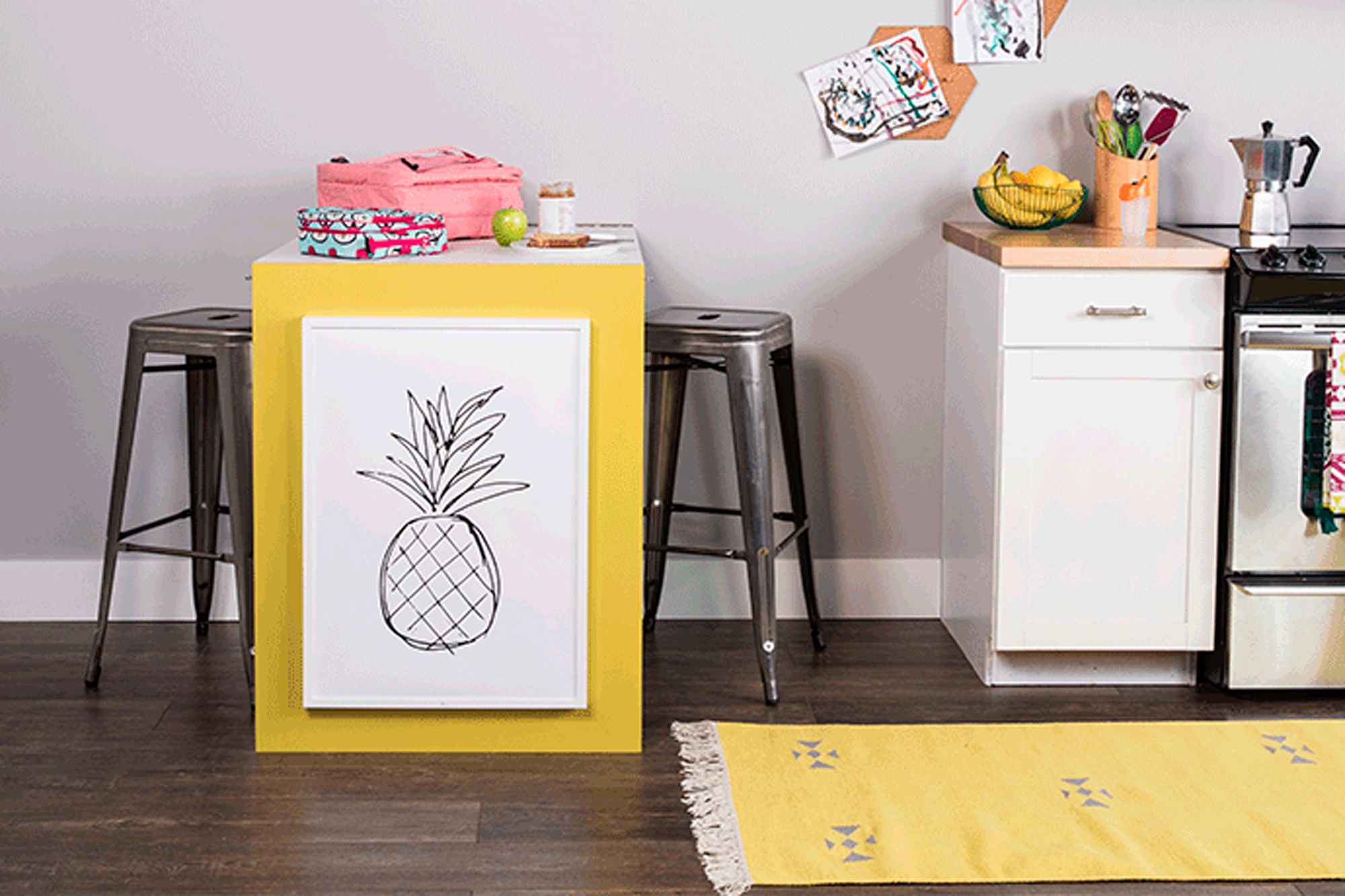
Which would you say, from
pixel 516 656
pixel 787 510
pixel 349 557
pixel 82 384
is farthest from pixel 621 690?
pixel 82 384

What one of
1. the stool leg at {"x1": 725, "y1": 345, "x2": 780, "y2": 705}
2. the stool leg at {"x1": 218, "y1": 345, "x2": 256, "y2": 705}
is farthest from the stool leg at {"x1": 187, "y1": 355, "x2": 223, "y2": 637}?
Result: the stool leg at {"x1": 725, "y1": 345, "x2": 780, "y2": 705}

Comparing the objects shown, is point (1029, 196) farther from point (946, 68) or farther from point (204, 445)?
point (204, 445)

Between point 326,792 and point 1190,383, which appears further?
point 1190,383

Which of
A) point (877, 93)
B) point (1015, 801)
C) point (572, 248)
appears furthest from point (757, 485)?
point (877, 93)

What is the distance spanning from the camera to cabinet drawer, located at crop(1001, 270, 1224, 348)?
2.80 m

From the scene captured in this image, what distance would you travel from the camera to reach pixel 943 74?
10.7 feet

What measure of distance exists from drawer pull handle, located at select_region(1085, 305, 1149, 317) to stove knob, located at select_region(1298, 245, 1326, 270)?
12.1 inches

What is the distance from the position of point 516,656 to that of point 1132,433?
1258 mm

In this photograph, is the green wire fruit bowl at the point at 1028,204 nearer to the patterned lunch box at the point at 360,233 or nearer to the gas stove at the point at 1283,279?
the gas stove at the point at 1283,279

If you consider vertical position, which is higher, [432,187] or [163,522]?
[432,187]

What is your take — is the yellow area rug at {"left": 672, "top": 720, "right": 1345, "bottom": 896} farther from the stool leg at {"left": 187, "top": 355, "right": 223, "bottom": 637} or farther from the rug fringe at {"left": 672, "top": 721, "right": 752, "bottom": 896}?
the stool leg at {"left": 187, "top": 355, "right": 223, "bottom": 637}

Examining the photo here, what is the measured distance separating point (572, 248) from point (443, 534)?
575 millimetres

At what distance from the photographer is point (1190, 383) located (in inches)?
112

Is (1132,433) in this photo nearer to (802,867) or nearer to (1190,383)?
(1190,383)
